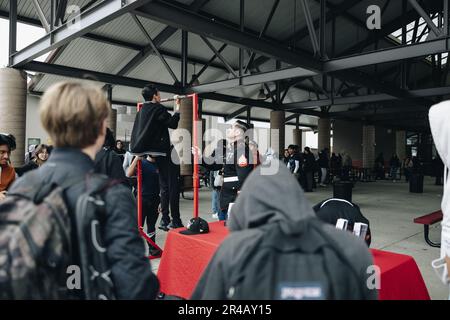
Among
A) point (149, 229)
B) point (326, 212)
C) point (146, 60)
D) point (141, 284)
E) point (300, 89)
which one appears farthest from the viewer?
point (300, 89)

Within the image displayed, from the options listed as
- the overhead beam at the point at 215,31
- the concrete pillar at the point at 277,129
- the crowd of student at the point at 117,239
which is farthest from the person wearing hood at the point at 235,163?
the concrete pillar at the point at 277,129

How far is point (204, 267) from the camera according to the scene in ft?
8.19

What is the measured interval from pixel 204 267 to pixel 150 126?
182 cm

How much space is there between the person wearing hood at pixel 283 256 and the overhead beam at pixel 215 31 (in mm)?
4754

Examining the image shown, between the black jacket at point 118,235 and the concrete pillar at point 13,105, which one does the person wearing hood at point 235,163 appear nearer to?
the black jacket at point 118,235

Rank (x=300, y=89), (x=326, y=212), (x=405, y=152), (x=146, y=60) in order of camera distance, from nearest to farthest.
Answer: (x=326, y=212)
(x=146, y=60)
(x=300, y=89)
(x=405, y=152)

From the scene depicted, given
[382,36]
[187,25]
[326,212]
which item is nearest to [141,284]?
[326,212]

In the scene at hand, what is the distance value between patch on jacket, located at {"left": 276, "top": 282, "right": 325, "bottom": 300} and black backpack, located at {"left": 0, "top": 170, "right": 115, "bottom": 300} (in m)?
0.54

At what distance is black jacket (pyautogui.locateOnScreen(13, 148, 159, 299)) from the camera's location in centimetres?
108

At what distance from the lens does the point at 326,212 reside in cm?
239

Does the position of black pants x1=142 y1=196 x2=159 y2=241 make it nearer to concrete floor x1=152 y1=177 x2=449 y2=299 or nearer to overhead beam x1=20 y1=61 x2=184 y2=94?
concrete floor x1=152 y1=177 x2=449 y2=299

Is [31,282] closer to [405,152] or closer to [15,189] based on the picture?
[15,189]

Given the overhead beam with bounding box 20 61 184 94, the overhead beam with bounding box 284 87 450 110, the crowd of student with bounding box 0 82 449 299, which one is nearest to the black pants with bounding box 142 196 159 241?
the crowd of student with bounding box 0 82 449 299
